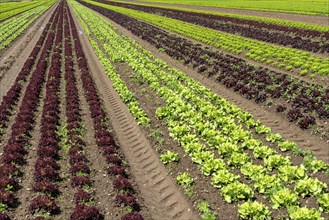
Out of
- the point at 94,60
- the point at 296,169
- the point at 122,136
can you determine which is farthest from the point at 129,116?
the point at 94,60

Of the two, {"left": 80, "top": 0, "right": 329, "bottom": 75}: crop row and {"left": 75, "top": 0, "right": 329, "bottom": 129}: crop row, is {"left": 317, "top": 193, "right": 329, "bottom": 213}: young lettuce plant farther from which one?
{"left": 80, "top": 0, "right": 329, "bottom": 75}: crop row

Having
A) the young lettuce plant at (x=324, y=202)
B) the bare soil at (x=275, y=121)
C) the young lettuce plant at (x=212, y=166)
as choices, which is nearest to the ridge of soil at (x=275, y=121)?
the bare soil at (x=275, y=121)

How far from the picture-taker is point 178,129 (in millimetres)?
14227

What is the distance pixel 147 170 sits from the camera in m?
12.3

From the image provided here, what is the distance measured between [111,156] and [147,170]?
5.21ft

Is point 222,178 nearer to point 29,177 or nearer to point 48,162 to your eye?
point 48,162

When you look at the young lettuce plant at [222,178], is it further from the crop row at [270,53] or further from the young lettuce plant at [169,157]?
the crop row at [270,53]

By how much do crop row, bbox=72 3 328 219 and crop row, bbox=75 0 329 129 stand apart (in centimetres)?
244

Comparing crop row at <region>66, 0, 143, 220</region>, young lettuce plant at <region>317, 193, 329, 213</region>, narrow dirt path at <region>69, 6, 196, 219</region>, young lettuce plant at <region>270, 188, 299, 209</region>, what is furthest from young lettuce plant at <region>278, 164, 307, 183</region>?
crop row at <region>66, 0, 143, 220</region>

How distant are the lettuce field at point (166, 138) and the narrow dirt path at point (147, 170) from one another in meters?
0.04

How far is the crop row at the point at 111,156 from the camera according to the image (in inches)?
391

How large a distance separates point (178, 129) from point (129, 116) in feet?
12.8

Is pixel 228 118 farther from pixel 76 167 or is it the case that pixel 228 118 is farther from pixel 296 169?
pixel 76 167

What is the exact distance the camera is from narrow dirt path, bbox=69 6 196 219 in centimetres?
1002
